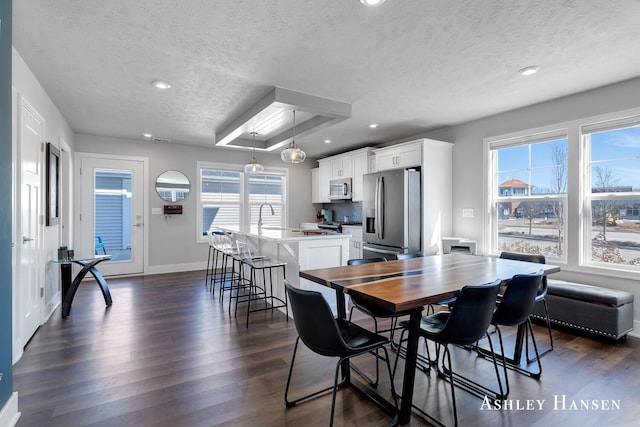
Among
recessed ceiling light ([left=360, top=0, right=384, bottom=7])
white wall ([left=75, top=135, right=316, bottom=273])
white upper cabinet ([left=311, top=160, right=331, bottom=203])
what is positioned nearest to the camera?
recessed ceiling light ([left=360, top=0, right=384, bottom=7])

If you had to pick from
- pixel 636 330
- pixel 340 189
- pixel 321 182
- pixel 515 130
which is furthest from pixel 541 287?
pixel 321 182

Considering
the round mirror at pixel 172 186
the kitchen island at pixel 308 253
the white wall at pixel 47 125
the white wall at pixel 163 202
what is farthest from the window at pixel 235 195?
the kitchen island at pixel 308 253

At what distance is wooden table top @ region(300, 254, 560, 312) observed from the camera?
165cm

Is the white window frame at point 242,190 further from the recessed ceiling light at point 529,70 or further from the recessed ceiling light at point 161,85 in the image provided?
the recessed ceiling light at point 529,70

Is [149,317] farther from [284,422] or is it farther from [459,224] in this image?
[459,224]

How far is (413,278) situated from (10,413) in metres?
2.47

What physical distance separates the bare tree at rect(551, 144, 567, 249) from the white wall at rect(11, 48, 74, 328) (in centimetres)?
543

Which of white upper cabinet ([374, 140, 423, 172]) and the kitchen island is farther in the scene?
white upper cabinet ([374, 140, 423, 172])

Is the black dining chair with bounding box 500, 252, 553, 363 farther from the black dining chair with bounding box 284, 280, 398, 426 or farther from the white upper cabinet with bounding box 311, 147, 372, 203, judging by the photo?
the white upper cabinet with bounding box 311, 147, 372, 203

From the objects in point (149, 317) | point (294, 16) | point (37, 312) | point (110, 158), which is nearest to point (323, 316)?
point (294, 16)

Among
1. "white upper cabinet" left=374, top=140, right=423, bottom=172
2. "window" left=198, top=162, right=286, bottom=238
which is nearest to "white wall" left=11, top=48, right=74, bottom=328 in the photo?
"window" left=198, top=162, right=286, bottom=238

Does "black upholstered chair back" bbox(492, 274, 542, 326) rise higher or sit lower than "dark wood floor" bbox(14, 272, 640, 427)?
higher

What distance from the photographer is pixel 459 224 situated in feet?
15.9

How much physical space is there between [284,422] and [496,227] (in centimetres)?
387
